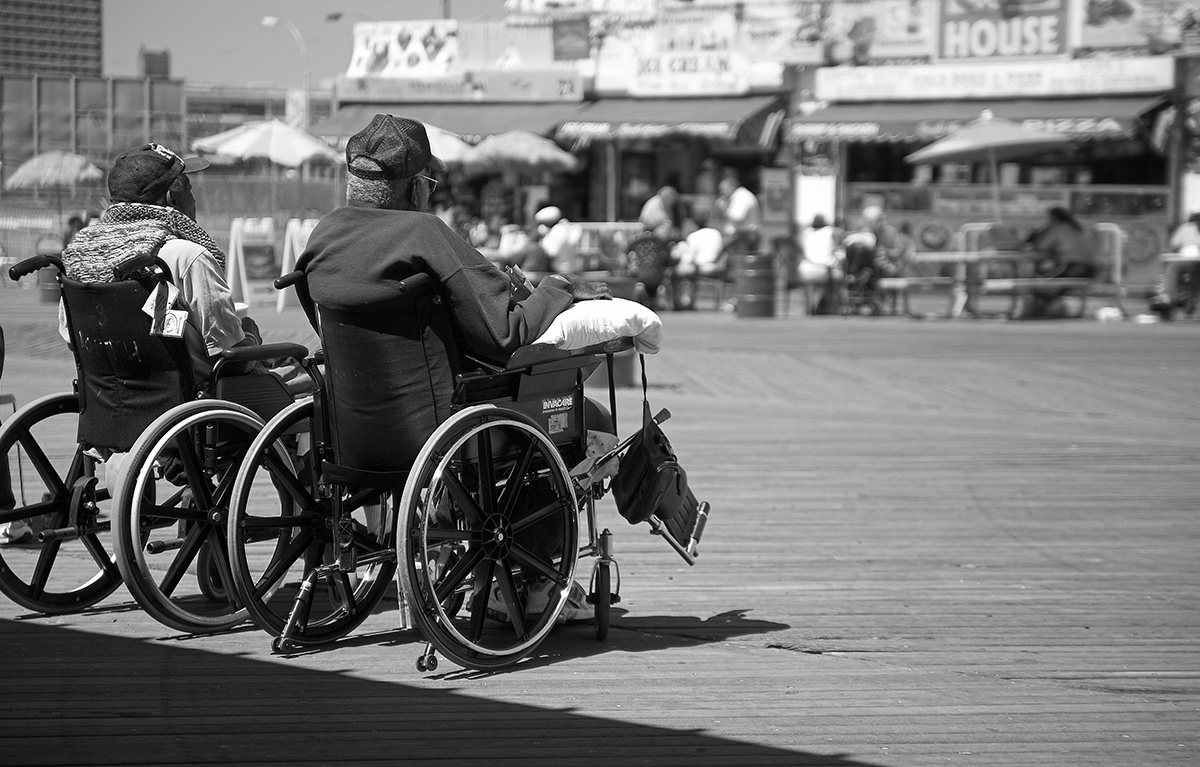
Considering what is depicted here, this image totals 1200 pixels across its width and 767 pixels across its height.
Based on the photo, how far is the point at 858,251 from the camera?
60.1 ft

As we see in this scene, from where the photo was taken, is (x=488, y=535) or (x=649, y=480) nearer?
(x=488, y=535)

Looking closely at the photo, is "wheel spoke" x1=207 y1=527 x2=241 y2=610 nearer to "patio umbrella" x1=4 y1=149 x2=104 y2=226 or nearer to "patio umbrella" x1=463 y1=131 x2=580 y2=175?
"patio umbrella" x1=463 y1=131 x2=580 y2=175

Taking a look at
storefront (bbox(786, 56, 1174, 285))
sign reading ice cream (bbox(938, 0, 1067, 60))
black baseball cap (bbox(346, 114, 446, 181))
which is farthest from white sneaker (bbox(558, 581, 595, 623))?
sign reading ice cream (bbox(938, 0, 1067, 60))

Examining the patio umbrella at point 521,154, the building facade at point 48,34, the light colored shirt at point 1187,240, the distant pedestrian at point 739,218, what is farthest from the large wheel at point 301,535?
the building facade at point 48,34

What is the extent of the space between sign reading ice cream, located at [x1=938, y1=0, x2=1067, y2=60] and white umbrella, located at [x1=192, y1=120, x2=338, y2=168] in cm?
1059

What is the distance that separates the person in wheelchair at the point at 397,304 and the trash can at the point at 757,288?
1391cm

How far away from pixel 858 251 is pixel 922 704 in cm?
1482

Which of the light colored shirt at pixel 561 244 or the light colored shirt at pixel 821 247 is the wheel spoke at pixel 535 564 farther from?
the light colored shirt at pixel 821 247

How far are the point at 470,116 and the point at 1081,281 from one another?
1449 centimetres

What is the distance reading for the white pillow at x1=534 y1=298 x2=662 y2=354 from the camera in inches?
166

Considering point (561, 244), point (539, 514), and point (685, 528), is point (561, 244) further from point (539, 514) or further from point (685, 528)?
point (539, 514)

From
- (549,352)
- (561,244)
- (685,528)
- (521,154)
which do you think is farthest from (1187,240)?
(549,352)

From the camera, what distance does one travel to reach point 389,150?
13.5 feet

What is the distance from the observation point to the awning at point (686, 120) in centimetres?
2516
